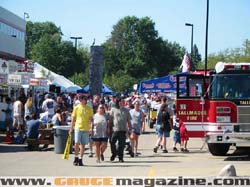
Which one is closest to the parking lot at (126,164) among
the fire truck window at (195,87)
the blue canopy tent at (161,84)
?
the fire truck window at (195,87)

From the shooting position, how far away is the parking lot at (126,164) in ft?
46.5

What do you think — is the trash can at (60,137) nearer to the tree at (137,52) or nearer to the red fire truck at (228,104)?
the red fire truck at (228,104)

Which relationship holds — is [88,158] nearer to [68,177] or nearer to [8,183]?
[68,177]

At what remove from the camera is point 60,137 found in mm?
19125

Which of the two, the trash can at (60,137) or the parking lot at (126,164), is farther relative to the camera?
the trash can at (60,137)

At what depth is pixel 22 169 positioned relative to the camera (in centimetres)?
1484

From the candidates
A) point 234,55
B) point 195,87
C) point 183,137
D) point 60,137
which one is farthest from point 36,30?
point 195,87

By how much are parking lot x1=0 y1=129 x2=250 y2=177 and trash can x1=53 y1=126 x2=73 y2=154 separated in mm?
271

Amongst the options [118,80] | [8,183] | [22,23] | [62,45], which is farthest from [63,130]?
[62,45]

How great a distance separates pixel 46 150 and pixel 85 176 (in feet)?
24.6

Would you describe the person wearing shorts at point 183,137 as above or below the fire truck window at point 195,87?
below

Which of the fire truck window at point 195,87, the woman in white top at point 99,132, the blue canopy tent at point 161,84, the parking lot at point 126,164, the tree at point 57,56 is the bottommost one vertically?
the parking lot at point 126,164

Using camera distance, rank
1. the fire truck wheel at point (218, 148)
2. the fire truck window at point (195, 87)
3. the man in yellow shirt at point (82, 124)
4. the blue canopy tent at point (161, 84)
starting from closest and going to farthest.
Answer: the man in yellow shirt at point (82, 124) → the fire truck window at point (195, 87) → the fire truck wheel at point (218, 148) → the blue canopy tent at point (161, 84)

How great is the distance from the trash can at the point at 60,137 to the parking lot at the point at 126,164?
0.27 meters
